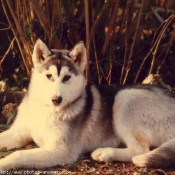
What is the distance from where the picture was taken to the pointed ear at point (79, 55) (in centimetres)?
523

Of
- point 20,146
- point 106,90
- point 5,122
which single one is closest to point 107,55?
point 106,90

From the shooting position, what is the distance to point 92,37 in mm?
6957

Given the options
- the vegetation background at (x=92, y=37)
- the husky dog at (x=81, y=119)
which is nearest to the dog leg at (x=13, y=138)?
the husky dog at (x=81, y=119)

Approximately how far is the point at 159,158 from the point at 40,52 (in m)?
2.03

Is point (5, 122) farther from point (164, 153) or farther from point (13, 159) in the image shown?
point (164, 153)

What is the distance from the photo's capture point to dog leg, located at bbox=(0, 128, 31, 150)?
534cm

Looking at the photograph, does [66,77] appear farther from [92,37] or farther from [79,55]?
[92,37]

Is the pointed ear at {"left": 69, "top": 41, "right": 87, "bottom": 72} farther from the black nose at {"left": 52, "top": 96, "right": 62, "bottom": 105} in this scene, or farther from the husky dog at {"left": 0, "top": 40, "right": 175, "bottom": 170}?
the black nose at {"left": 52, "top": 96, "right": 62, "bottom": 105}

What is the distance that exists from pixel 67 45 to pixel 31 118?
2.34 meters

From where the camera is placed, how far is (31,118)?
17.4 feet

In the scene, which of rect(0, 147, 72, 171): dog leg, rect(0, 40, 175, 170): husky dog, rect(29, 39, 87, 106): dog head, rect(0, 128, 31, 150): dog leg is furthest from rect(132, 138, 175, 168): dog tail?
rect(0, 128, 31, 150): dog leg

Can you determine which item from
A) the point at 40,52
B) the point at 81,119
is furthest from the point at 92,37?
the point at 81,119

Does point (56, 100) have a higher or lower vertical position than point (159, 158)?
higher

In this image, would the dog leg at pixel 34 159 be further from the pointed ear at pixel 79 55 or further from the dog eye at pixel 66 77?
the pointed ear at pixel 79 55
